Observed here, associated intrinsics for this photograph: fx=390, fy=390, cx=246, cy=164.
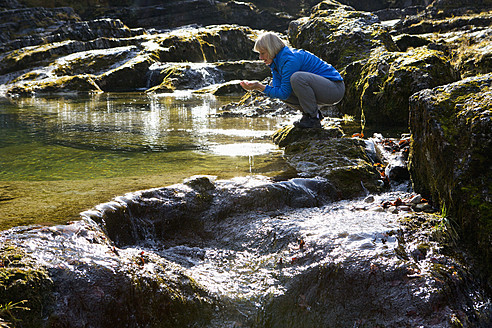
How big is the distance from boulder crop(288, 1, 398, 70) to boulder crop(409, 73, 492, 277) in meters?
7.51

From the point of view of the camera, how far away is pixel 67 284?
2848 mm

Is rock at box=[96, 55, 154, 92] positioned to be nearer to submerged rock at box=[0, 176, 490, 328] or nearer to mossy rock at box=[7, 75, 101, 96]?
mossy rock at box=[7, 75, 101, 96]

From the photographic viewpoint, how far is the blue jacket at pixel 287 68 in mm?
6820

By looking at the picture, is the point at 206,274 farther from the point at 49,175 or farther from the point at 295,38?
the point at 295,38

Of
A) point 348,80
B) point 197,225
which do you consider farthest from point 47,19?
point 197,225

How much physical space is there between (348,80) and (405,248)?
27.1 feet

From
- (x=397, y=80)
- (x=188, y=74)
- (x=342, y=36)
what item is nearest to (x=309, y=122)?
(x=397, y=80)

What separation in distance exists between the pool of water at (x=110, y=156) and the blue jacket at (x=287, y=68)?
1.19 metres

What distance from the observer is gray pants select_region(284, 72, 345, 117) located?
688 centimetres

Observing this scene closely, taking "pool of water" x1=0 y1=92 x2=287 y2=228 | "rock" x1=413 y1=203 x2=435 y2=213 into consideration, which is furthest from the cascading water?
"rock" x1=413 y1=203 x2=435 y2=213

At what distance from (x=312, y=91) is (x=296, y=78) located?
1.37 feet

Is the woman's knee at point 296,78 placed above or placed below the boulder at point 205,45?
below

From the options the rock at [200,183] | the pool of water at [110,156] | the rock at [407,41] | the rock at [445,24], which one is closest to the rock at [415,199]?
the pool of water at [110,156]

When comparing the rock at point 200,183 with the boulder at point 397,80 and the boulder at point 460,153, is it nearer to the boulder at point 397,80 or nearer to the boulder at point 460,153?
the boulder at point 460,153
